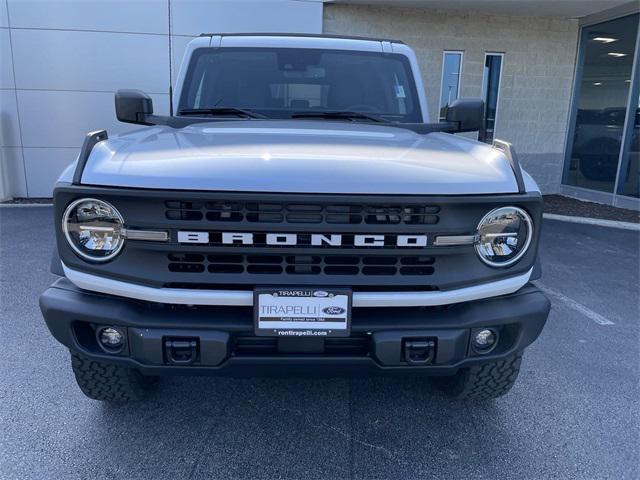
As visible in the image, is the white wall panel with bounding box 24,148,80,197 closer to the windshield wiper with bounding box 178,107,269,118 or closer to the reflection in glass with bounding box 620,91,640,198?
the windshield wiper with bounding box 178,107,269,118

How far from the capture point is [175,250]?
6.30 ft

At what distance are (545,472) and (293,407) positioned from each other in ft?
4.16

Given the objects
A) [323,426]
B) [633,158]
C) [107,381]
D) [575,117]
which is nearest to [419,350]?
[323,426]

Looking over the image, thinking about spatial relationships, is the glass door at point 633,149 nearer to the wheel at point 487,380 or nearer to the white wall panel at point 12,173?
the wheel at point 487,380

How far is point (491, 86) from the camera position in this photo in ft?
32.3

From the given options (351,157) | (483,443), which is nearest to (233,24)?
(351,157)

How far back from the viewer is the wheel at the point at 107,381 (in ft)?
7.66

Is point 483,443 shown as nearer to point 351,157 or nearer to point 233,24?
point 351,157

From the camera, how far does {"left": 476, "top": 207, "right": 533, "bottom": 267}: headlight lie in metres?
2.04

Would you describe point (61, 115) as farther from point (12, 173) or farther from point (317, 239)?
point (317, 239)

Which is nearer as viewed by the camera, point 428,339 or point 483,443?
point 428,339

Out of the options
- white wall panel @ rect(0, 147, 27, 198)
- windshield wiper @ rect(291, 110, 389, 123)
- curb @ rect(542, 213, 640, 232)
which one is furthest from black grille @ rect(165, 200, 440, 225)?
white wall panel @ rect(0, 147, 27, 198)

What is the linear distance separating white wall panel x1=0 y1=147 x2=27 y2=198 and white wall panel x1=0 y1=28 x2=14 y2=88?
1123mm

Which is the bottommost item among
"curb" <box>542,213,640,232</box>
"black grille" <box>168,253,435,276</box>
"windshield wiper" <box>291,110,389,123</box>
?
"curb" <box>542,213,640,232</box>
